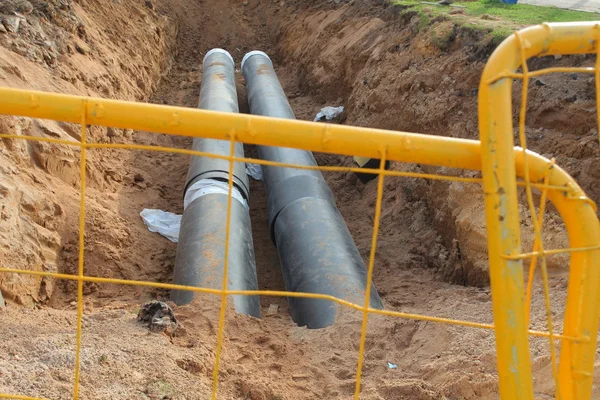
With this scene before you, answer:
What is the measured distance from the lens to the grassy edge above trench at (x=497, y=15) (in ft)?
23.0

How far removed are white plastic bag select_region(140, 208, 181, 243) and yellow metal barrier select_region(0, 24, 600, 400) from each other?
4016 millimetres

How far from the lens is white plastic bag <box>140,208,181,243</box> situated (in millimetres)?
5949

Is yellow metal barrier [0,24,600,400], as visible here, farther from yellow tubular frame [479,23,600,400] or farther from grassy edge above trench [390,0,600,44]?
grassy edge above trench [390,0,600,44]

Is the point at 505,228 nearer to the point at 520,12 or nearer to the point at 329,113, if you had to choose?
the point at 329,113

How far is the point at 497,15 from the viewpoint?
7777 mm

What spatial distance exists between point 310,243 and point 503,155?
10.4ft

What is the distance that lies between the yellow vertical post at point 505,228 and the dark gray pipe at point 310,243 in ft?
8.09

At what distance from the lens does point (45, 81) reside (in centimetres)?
629

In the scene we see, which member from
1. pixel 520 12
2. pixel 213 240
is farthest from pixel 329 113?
pixel 213 240

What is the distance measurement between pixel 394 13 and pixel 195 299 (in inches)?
235

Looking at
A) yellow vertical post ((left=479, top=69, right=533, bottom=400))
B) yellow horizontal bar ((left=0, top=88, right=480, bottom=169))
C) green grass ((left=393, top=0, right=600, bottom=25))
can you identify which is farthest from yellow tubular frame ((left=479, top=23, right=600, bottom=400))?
green grass ((left=393, top=0, right=600, bottom=25))

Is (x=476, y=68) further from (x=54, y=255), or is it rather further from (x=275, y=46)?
(x=275, y=46)

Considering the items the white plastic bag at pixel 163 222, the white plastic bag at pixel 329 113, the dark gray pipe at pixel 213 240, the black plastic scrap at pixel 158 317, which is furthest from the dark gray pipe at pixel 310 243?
the white plastic bag at pixel 329 113

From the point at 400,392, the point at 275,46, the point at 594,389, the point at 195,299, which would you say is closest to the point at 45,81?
the point at 195,299
